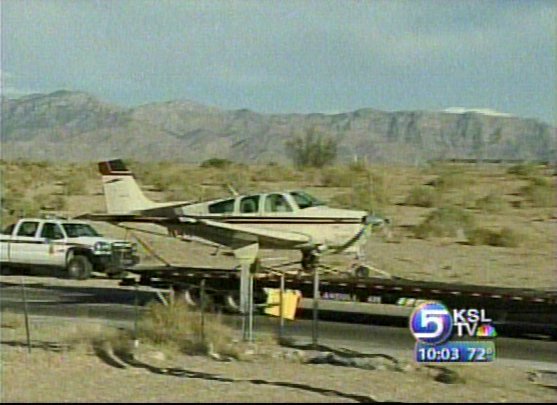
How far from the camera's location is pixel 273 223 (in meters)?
29.0

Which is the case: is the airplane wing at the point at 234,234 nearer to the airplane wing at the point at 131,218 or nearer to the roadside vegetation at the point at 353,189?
the airplane wing at the point at 131,218

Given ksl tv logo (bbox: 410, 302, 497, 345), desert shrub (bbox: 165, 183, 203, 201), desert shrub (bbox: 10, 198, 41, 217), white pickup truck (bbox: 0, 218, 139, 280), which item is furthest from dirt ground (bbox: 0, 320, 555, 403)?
desert shrub (bbox: 165, 183, 203, 201)

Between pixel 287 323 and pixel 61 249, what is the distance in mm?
13803

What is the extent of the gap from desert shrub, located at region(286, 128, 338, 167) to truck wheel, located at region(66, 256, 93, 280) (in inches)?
2121

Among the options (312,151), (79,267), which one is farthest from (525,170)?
(79,267)

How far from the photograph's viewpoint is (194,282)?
Result: 2478 centimetres

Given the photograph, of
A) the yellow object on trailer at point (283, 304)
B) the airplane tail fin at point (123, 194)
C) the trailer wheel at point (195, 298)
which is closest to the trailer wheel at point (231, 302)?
the trailer wheel at point (195, 298)

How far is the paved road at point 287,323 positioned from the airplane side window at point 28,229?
3569 mm

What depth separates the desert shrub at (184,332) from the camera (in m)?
16.3

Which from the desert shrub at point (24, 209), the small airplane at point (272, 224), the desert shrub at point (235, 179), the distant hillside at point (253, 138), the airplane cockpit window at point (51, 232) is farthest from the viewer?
the distant hillside at point (253, 138)

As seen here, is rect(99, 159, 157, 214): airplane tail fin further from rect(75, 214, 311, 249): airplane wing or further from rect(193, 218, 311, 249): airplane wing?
rect(193, 218, 311, 249): airplane wing

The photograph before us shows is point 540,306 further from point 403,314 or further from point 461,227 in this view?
point 461,227

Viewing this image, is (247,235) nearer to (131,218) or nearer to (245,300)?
(131,218)

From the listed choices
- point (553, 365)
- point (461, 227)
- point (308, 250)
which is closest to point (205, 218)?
point (308, 250)
